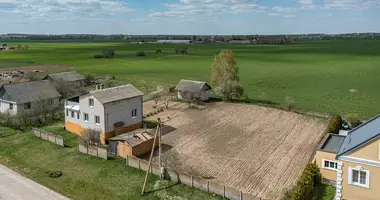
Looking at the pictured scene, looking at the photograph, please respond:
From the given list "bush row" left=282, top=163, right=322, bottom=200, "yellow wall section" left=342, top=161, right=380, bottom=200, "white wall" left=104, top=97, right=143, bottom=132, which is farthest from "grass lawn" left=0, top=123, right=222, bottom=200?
"yellow wall section" left=342, top=161, right=380, bottom=200

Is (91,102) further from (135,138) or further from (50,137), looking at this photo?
(135,138)

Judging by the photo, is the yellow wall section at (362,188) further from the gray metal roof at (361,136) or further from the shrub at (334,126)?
the shrub at (334,126)

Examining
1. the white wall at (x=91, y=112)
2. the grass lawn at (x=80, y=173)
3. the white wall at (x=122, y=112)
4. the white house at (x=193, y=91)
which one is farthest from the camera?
the white house at (x=193, y=91)

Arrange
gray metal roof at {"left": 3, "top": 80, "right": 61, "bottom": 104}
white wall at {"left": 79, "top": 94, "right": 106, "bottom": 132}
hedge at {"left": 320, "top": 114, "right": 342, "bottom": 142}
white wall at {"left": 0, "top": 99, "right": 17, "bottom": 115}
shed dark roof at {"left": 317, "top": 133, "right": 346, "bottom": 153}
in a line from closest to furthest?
shed dark roof at {"left": 317, "top": 133, "right": 346, "bottom": 153} < hedge at {"left": 320, "top": 114, "right": 342, "bottom": 142} < white wall at {"left": 79, "top": 94, "right": 106, "bottom": 132} < white wall at {"left": 0, "top": 99, "right": 17, "bottom": 115} < gray metal roof at {"left": 3, "top": 80, "right": 61, "bottom": 104}

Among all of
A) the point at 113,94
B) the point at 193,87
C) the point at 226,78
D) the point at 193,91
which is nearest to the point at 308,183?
the point at 113,94

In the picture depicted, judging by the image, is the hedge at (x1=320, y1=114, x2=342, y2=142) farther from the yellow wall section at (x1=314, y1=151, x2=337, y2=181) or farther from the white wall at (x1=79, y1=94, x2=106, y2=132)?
the white wall at (x1=79, y1=94, x2=106, y2=132)

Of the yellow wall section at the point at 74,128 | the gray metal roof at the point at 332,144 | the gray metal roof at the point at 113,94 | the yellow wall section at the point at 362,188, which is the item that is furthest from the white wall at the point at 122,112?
the yellow wall section at the point at 362,188

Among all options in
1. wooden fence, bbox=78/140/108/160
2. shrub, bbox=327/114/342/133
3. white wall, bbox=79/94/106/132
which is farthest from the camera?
white wall, bbox=79/94/106/132

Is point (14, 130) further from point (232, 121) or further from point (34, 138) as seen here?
point (232, 121)
